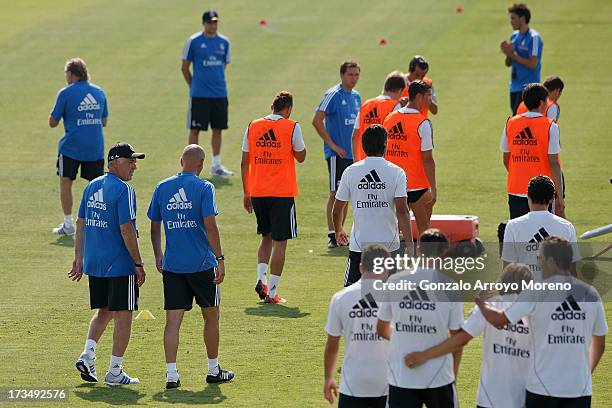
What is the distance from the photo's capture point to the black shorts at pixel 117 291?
1086 cm

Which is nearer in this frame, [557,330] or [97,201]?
[557,330]

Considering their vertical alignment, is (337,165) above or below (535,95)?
below

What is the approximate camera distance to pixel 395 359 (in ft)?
26.8

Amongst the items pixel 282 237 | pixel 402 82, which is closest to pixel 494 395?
pixel 282 237

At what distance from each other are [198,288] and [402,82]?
5.33 meters

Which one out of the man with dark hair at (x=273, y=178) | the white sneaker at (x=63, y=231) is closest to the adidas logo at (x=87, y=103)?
the white sneaker at (x=63, y=231)

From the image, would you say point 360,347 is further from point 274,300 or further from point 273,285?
point 274,300

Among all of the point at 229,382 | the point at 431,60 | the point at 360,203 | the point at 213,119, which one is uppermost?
the point at 431,60

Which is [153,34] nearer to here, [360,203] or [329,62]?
[329,62]

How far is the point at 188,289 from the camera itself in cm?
1084

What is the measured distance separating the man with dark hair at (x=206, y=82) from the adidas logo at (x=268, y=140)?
646 centimetres

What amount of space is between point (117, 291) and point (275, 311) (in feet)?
9.05

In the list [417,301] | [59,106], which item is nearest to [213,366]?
[417,301]

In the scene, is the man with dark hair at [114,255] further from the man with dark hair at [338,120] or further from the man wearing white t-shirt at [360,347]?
the man with dark hair at [338,120]
